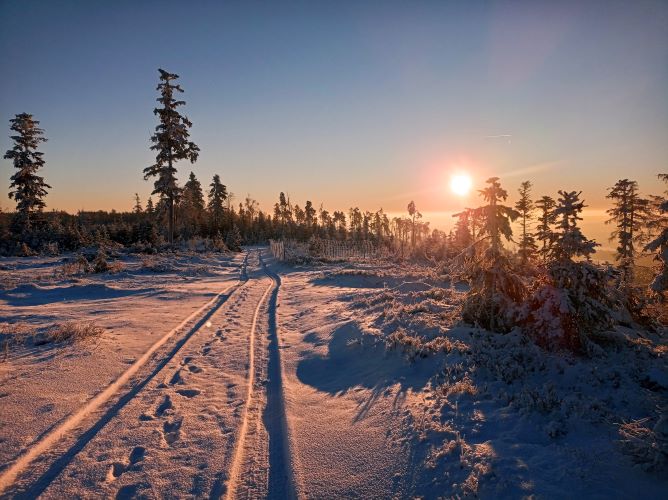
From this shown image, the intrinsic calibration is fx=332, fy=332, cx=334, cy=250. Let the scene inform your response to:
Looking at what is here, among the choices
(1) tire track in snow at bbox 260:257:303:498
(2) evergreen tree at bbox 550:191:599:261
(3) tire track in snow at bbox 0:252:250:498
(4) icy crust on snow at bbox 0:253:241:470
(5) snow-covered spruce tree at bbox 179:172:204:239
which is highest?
(5) snow-covered spruce tree at bbox 179:172:204:239

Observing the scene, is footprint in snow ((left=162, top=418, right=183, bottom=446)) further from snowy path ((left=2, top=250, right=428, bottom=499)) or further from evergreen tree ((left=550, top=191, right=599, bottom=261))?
evergreen tree ((left=550, top=191, right=599, bottom=261))

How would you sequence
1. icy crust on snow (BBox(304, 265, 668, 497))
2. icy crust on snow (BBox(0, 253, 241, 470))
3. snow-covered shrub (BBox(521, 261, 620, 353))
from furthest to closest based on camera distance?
1. snow-covered shrub (BBox(521, 261, 620, 353))
2. icy crust on snow (BBox(0, 253, 241, 470))
3. icy crust on snow (BBox(304, 265, 668, 497))

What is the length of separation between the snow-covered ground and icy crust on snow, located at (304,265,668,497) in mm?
22

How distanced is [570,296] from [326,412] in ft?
18.1

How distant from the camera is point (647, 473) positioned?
3381 mm

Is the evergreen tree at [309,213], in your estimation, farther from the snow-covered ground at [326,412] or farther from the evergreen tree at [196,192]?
the snow-covered ground at [326,412]

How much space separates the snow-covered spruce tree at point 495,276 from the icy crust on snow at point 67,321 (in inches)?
315

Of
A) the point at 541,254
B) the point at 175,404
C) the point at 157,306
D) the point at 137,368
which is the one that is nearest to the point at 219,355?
the point at 137,368

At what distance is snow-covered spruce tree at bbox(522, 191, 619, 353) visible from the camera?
21.7 ft

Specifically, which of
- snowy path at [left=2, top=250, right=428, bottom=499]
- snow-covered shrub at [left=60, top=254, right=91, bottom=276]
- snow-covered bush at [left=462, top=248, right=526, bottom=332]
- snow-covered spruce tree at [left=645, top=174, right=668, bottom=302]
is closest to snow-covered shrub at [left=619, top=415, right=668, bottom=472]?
snowy path at [left=2, top=250, right=428, bottom=499]

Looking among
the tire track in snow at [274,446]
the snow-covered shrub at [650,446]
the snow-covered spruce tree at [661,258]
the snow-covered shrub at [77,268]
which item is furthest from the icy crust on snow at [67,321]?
the snow-covered spruce tree at [661,258]

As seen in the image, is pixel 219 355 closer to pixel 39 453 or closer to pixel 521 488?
pixel 39 453

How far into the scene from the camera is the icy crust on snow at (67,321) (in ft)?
16.4

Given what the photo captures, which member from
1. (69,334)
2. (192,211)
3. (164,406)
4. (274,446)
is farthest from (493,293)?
(192,211)
